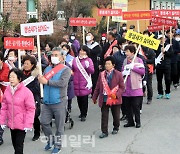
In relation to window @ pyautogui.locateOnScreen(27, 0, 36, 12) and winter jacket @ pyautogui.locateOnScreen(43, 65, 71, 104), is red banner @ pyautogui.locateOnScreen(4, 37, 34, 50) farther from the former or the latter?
window @ pyautogui.locateOnScreen(27, 0, 36, 12)

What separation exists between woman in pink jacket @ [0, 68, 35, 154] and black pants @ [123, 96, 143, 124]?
A: 10.1 ft

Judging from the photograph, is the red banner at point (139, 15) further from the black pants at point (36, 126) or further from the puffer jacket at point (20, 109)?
the puffer jacket at point (20, 109)

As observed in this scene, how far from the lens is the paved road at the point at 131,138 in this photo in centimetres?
743

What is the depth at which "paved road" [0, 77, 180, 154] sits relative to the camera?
7.43m

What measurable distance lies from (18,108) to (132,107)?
3384 mm

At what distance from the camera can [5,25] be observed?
18.3 meters

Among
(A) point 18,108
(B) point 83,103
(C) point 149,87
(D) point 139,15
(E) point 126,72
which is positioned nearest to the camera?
(A) point 18,108

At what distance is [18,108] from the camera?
20.9 feet

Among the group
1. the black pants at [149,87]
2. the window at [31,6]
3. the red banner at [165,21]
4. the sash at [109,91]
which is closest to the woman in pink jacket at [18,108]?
the sash at [109,91]

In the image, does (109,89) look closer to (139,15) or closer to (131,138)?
(131,138)

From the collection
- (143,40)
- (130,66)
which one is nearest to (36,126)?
(130,66)

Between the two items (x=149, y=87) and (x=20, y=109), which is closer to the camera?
(x=20, y=109)

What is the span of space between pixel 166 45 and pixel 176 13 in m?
3.82

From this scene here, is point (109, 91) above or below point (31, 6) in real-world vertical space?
below
